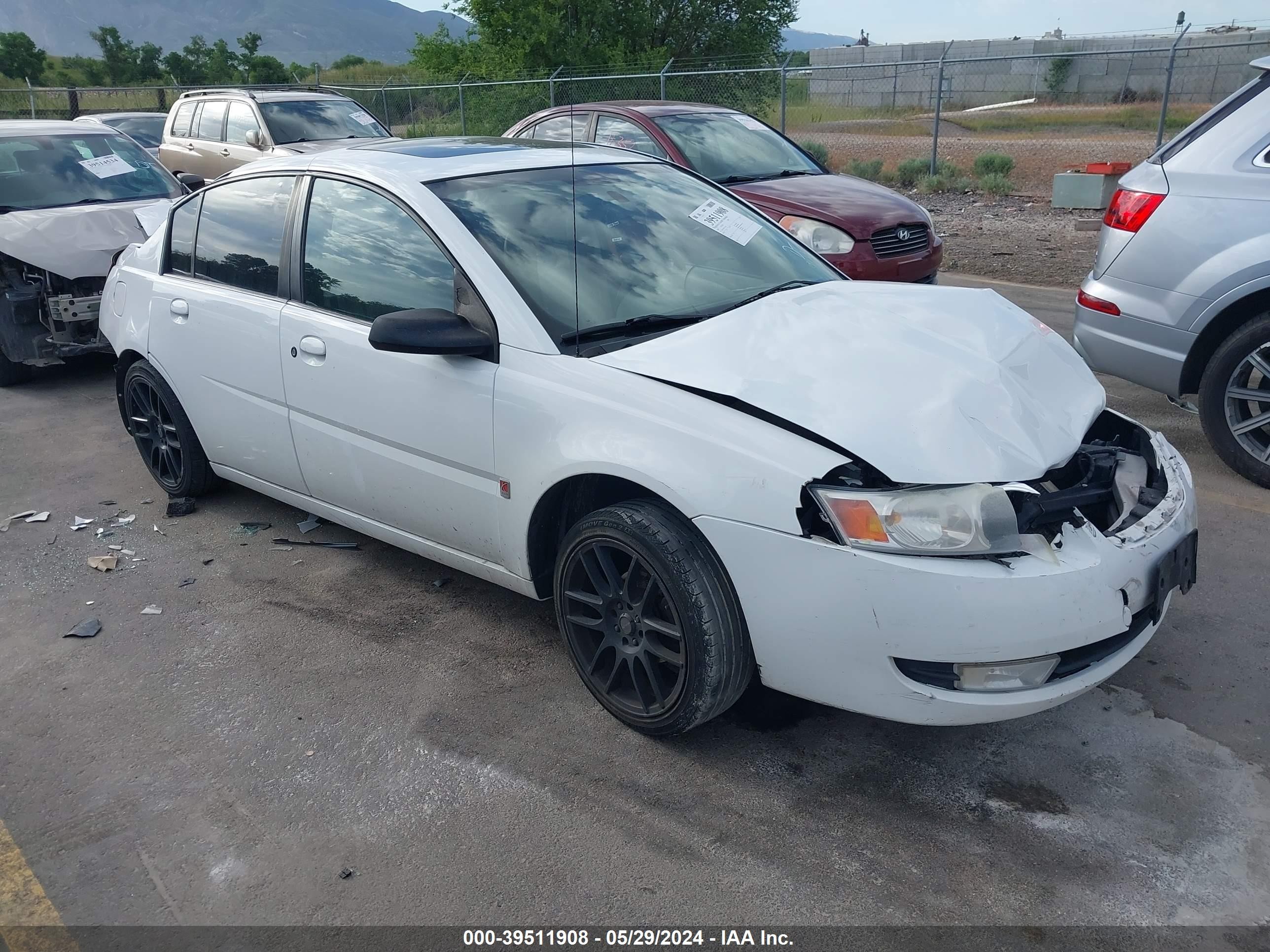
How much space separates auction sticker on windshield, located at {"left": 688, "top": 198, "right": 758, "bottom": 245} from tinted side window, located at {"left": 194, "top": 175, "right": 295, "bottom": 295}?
66.8 inches

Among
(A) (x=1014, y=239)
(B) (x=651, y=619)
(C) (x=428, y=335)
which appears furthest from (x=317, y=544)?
(A) (x=1014, y=239)

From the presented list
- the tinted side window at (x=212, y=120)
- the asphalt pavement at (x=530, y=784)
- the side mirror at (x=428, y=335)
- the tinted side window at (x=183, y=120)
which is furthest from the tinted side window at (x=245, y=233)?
the tinted side window at (x=183, y=120)

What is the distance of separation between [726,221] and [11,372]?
19.9ft

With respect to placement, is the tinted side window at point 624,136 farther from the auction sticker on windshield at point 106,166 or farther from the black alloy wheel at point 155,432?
the black alloy wheel at point 155,432

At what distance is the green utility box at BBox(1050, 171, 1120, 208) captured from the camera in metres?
13.5

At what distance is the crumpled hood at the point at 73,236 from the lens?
697cm

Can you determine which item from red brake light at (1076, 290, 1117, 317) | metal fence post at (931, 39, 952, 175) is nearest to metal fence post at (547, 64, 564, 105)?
metal fence post at (931, 39, 952, 175)

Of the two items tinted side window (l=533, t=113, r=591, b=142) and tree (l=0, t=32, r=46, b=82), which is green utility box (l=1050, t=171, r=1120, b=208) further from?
tree (l=0, t=32, r=46, b=82)

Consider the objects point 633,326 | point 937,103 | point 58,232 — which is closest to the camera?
point 633,326

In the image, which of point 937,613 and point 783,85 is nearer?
point 937,613

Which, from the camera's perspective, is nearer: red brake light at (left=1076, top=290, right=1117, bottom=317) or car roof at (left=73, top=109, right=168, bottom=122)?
red brake light at (left=1076, top=290, right=1117, bottom=317)

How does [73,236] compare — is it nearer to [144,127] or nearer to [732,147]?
[732,147]

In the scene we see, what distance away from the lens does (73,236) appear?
7141 mm

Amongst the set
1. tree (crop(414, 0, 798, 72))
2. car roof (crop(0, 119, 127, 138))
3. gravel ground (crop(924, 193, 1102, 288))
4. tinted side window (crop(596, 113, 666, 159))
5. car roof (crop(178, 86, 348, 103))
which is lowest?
gravel ground (crop(924, 193, 1102, 288))
